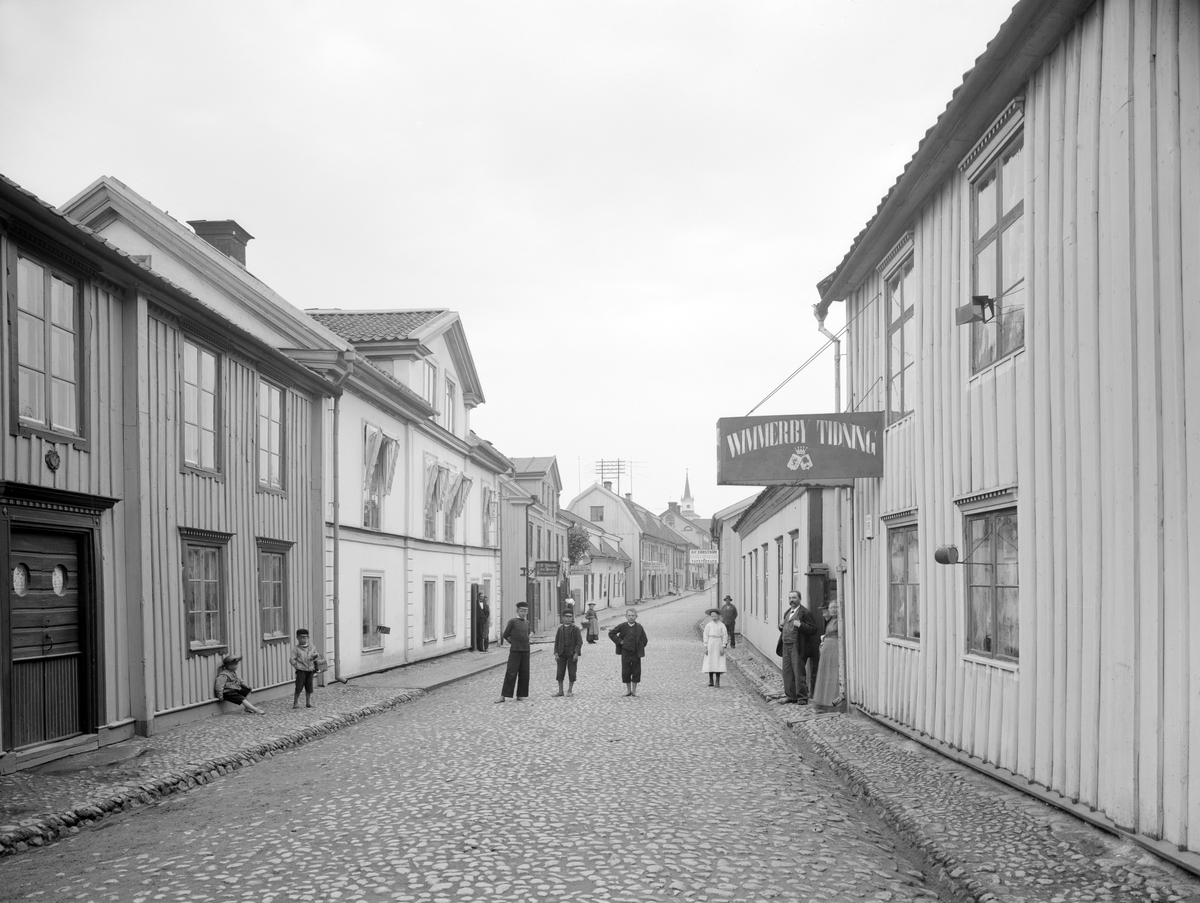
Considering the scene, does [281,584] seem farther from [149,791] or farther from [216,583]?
[149,791]

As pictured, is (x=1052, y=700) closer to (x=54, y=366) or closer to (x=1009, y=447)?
(x=1009, y=447)

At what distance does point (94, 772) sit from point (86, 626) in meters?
1.82

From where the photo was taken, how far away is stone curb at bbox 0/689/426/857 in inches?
278

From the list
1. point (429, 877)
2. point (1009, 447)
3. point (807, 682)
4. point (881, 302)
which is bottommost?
point (807, 682)

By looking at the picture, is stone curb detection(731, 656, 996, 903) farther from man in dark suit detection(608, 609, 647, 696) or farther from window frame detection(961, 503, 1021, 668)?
man in dark suit detection(608, 609, 647, 696)

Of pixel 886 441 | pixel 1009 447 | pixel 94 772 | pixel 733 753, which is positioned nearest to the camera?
pixel 1009 447

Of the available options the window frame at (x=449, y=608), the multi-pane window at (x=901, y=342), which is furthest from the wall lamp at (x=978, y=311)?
the window frame at (x=449, y=608)

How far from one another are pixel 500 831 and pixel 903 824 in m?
2.63

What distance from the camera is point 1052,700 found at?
740cm

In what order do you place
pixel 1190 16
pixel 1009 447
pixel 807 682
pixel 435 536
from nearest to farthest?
pixel 1190 16 → pixel 1009 447 → pixel 807 682 → pixel 435 536

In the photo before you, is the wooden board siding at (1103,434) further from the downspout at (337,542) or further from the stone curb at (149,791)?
the downspout at (337,542)

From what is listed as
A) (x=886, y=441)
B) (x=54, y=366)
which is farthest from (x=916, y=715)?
(x=54, y=366)

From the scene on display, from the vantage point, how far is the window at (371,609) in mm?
20172

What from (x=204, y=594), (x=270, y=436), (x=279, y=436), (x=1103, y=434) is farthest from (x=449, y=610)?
(x=1103, y=434)
